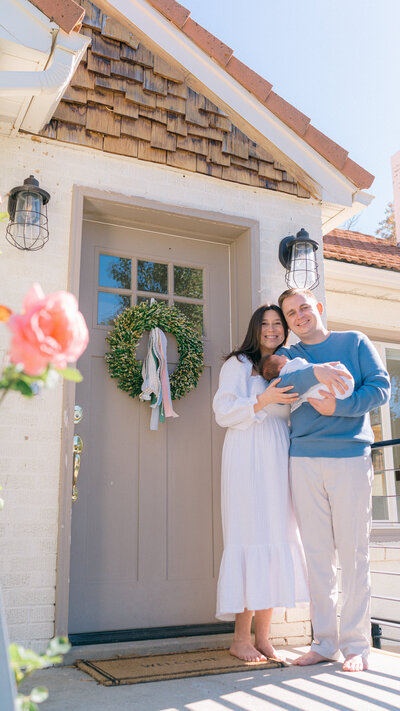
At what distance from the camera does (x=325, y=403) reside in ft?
9.85

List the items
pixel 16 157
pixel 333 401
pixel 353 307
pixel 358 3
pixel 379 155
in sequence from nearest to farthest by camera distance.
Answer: pixel 333 401 → pixel 16 157 → pixel 353 307 → pixel 358 3 → pixel 379 155

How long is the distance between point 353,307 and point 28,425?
3818 millimetres

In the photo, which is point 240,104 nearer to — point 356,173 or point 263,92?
point 263,92

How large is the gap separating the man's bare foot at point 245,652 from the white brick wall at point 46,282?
491 millimetres

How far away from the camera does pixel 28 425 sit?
319cm

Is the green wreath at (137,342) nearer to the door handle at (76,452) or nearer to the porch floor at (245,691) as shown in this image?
the door handle at (76,452)

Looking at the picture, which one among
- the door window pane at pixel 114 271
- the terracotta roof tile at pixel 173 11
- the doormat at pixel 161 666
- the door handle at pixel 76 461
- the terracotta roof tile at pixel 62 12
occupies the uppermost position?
the terracotta roof tile at pixel 173 11

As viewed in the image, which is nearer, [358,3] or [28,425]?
[28,425]

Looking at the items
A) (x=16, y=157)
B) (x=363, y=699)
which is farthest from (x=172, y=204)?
(x=363, y=699)

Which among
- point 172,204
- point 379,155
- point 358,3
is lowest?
point 172,204

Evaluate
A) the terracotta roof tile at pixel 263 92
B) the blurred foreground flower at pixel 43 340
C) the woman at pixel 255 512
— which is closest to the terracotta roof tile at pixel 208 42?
the terracotta roof tile at pixel 263 92

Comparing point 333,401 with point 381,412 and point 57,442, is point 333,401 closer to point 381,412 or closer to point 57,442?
point 57,442

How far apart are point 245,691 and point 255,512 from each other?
2.79 feet

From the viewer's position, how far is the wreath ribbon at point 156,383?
141 inches
